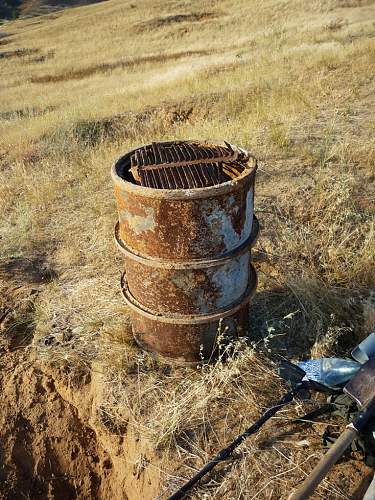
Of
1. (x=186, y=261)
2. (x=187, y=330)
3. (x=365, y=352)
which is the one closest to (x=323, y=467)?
(x=365, y=352)

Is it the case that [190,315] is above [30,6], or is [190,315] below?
below

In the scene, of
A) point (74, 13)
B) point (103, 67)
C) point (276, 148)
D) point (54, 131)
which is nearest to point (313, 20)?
point (103, 67)

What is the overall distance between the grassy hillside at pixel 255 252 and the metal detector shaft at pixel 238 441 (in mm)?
58

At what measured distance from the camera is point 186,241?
7.61ft

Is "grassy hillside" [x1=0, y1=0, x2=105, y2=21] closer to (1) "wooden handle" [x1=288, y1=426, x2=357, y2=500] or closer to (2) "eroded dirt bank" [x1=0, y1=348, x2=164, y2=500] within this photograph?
(2) "eroded dirt bank" [x1=0, y1=348, x2=164, y2=500]

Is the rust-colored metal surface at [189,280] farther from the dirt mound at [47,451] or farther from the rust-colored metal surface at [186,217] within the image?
the dirt mound at [47,451]

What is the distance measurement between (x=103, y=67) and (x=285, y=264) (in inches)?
687

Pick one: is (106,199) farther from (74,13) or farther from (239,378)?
(74,13)

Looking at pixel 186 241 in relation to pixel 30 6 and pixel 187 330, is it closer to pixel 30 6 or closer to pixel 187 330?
pixel 187 330

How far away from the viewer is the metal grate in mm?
2336

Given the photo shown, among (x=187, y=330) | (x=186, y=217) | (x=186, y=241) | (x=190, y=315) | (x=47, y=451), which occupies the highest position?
(x=186, y=217)

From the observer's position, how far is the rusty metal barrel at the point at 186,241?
2.27m

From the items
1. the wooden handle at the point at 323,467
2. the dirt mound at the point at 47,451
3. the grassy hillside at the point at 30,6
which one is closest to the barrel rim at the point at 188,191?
the wooden handle at the point at 323,467

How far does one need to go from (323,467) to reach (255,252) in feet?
6.90
